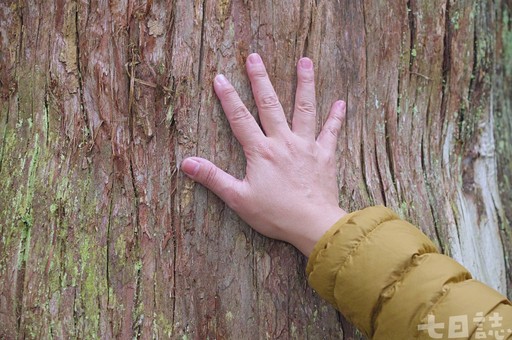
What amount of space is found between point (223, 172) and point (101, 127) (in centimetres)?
47

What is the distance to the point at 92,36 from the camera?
2.08 metres

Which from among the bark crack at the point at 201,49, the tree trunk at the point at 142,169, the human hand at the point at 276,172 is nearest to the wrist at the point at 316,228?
the human hand at the point at 276,172

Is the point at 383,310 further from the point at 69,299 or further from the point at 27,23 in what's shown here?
the point at 27,23

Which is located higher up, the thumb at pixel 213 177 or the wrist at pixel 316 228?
the thumb at pixel 213 177

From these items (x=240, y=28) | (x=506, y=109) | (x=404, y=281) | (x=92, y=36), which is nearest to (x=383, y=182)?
(x=404, y=281)

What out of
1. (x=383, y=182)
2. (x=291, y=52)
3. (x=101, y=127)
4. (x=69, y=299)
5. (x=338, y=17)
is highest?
(x=338, y=17)

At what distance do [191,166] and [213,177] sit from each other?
87mm

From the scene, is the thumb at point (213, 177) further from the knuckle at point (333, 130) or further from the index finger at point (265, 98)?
the knuckle at point (333, 130)

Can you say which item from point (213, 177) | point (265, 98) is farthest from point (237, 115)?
point (213, 177)

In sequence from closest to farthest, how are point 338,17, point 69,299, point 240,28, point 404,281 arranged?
1. point 404,281
2. point 69,299
3. point 240,28
4. point 338,17

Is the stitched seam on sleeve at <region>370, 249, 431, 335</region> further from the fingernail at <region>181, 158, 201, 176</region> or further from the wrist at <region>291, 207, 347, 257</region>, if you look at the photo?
the fingernail at <region>181, 158, 201, 176</region>
